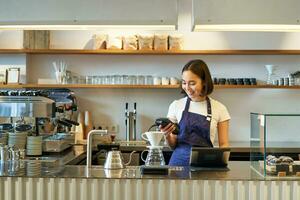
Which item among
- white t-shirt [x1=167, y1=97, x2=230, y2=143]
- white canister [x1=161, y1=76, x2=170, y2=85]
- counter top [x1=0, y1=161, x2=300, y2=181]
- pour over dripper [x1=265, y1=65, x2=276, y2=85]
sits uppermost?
pour over dripper [x1=265, y1=65, x2=276, y2=85]

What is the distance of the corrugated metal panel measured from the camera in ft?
6.68

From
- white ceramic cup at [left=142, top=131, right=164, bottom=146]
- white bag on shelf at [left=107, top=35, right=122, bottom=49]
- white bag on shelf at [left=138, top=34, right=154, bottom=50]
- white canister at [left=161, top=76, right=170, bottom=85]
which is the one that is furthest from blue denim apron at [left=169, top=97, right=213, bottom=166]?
white bag on shelf at [left=107, top=35, right=122, bottom=49]

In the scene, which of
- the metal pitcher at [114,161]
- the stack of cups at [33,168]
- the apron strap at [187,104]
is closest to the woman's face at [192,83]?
the apron strap at [187,104]

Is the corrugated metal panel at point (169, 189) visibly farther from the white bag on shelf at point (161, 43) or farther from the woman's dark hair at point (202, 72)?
the white bag on shelf at point (161, 43)

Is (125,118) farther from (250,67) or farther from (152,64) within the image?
(250,67)

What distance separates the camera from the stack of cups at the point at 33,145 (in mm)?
2969

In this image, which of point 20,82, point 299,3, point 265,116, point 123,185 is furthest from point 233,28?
point 20,82

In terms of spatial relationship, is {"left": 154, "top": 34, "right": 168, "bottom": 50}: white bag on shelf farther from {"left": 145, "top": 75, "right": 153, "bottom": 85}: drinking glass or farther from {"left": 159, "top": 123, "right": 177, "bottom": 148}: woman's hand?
{"left": 159, "top": 123, "right": 177, "bottom": 148}: woman's hand

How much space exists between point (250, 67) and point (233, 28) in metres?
1.65

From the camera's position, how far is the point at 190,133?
2660 mm

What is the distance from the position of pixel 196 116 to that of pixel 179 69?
78.9 inches

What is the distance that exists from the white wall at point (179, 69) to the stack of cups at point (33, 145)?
164 cm


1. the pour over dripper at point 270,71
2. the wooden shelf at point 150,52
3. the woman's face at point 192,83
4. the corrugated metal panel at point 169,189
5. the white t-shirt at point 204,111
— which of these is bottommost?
the corrugated metal panel at point 169,189

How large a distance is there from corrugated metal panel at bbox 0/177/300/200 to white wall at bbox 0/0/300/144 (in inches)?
101
